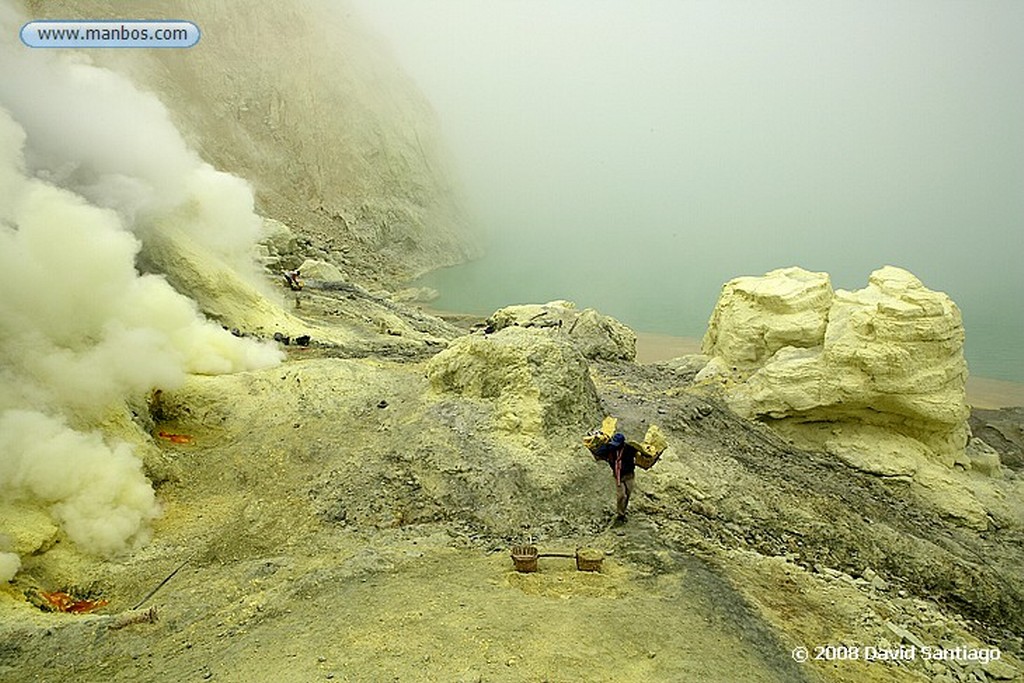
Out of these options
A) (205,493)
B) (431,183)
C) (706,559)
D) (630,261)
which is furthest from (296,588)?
(630,261)

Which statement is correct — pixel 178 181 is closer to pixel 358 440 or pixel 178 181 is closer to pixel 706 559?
pixel 358 440

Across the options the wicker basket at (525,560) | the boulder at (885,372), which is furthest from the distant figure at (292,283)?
the wicker basket at (525,560)

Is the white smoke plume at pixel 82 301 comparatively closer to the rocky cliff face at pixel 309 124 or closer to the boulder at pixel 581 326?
the boulder at pixel 581 326

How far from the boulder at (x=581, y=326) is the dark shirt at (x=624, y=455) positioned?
726 cm

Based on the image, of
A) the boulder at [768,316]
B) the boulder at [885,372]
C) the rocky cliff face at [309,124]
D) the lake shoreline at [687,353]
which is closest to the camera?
the boulder at [885,372]

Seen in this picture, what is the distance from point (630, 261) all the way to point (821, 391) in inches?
1192

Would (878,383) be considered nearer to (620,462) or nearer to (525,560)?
(620,462)

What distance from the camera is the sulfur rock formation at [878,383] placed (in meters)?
10.1

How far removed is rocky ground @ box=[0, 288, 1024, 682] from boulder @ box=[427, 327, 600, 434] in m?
0.18

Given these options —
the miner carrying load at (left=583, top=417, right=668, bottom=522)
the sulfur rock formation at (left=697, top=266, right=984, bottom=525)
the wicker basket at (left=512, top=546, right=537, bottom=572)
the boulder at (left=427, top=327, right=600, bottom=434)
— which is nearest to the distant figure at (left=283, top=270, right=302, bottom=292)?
the boulder at (left=427, top=327, right=600, bottom=434)

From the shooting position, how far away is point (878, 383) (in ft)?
33.4

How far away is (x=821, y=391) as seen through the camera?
10.6m

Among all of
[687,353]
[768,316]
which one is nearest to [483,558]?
[768,316]

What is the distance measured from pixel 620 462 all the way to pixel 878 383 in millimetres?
5120
